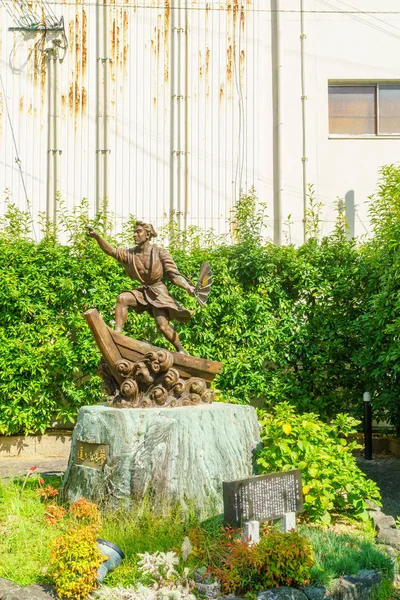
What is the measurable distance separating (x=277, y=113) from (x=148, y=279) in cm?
622

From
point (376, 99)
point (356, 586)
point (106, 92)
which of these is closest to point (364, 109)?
point (376, 99)

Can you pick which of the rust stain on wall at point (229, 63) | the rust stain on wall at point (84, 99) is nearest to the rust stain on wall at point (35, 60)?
the rust stain on wall at point (84, 99)

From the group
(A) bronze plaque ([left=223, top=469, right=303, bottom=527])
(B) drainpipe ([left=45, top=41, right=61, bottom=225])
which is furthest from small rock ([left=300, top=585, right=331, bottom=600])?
(B) drainpipe ([left=45, top=41, right=61, bottom=225])

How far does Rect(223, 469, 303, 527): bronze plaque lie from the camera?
546 cm

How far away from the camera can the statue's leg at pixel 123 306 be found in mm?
7379

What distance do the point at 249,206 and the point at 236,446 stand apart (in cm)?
→ 573

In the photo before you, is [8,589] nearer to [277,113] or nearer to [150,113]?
[150,113]

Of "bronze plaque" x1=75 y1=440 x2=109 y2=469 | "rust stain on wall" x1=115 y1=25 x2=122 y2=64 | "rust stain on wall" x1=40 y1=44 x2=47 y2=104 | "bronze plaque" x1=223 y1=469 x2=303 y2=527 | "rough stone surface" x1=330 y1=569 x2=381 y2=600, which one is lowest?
"rough stone surface" x1=330 y1=569 x2=381 y2=600

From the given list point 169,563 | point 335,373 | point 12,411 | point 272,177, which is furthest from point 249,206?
point 169,563

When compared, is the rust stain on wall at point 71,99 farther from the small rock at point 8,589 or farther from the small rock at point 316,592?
the small rock at point 316,592

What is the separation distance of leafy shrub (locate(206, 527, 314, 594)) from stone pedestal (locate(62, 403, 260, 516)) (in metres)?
1.37

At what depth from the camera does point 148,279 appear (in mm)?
7508

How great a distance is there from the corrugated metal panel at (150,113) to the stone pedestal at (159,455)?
6226mm

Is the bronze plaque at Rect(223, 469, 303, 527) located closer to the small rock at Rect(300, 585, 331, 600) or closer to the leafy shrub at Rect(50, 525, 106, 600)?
the small rock at Rect(300, 585, 331, 600)
